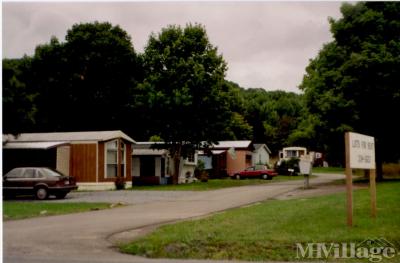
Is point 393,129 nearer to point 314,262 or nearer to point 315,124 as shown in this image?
point 315,124

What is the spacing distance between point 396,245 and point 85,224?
27.4ft

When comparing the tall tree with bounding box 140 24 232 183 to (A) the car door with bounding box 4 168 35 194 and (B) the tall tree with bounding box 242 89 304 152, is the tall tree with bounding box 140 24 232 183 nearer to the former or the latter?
(A) the car door with bounding box 4 168 35 194

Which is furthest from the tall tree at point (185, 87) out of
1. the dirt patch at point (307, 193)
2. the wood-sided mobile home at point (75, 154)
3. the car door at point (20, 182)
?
the car door at point (20, 182)

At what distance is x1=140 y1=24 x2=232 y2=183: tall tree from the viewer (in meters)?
37.3

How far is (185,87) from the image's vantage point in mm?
36938

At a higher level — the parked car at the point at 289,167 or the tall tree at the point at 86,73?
the tall tree at the point at 86,73

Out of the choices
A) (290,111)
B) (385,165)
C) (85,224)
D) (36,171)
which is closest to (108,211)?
(85,224)

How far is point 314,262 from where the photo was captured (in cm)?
924

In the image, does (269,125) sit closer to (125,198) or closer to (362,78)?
(362,78)

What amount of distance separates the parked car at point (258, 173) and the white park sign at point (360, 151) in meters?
35.0

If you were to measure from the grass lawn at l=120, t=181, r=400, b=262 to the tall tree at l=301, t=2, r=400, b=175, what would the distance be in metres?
18.1

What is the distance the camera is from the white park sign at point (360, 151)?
12836 mm

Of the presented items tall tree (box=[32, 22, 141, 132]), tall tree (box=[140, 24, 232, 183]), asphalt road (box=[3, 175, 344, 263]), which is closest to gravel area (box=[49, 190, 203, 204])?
asphalt road (box=[3, 175, 344, 263])

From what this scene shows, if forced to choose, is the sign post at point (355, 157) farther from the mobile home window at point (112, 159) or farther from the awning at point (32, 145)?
the mobile home window at point (112, 159)
